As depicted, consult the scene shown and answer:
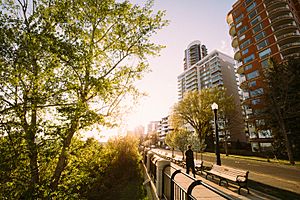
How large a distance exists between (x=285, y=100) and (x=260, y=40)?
25.1 metres

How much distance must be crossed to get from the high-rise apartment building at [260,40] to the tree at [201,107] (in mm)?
4703

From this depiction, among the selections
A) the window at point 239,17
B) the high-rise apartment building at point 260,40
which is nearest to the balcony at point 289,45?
the high-rise apartment building at point 260,40

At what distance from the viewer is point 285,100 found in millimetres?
20953

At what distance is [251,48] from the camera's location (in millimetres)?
41562

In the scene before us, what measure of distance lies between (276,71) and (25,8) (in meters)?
29.0

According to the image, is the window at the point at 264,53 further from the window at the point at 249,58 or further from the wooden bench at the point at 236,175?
the wooden bench at the point at 236,175

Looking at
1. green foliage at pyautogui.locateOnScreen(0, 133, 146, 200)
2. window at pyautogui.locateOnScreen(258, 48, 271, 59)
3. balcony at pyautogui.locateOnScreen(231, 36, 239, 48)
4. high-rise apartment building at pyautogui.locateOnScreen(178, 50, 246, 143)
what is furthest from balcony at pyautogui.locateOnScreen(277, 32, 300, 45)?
green foliage at pyautogui.locateOnScreen(0, 133, 146, 200)

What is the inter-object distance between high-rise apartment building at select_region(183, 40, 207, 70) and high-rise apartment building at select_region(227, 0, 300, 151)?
69.6m

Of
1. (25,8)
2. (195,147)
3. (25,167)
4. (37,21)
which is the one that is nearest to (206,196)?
(25,167)

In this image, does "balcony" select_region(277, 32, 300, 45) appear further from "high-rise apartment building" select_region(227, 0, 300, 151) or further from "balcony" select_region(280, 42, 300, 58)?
"balcony" select_region(280, 42, 300, 58)

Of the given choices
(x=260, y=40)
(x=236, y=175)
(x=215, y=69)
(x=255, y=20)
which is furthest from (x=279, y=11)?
(x=236, y=175)

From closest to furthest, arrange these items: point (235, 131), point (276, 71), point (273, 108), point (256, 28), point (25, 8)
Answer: point (25, 8) → point (273, 108) → point (276, 71) → point (256, 28) → point (235, 131)

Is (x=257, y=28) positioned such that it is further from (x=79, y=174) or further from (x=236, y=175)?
(x=79, y=174)

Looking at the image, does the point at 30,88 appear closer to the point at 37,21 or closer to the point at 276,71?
the point at 37,21
